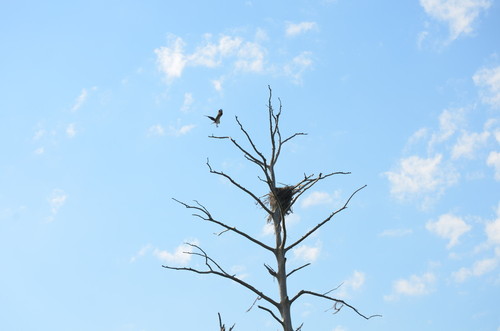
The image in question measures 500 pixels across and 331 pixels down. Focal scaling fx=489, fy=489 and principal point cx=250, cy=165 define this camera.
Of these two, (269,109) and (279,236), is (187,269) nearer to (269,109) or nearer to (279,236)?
(279,236)

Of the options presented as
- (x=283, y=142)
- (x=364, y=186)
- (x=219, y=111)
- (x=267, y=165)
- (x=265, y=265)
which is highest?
(x=219, y=111)

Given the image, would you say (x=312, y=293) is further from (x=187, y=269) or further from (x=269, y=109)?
(x=269, y=109)

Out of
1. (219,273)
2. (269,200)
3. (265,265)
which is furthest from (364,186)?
(269,200)

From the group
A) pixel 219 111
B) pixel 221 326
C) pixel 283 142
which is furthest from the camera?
pixel 219 111

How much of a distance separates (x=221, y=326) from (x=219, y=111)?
11.7 ft

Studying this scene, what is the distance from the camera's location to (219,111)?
7.44 meters

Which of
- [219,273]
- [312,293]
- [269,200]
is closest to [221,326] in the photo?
[219,273]

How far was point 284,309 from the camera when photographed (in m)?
4.97

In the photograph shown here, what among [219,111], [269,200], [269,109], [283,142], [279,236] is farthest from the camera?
[269,200]

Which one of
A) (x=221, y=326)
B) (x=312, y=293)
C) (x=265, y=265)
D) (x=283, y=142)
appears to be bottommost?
(x=221, y=326)

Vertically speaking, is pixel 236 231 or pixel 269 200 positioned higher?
pixel 269 200

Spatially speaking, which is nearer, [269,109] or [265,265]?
[265,265]

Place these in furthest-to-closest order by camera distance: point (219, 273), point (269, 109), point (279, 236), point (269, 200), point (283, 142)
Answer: point (269, 200) < point (283, 142) < point (269, 109) < point (279, 236) < point (219, 273)

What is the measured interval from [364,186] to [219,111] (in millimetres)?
2706
